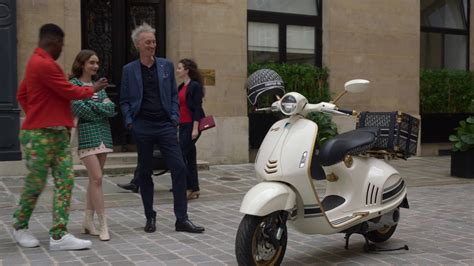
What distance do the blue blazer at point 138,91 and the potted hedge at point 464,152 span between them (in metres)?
6.38

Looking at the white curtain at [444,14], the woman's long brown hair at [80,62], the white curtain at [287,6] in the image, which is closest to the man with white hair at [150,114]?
the woman's long brown hair at [80,62]

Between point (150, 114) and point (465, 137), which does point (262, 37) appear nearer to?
point (465, 137)

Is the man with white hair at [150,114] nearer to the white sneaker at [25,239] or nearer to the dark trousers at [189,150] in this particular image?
the white sneaker at [25,239]

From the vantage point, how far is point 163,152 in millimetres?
5934

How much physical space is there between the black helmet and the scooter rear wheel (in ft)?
5.23

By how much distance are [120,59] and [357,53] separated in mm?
5121

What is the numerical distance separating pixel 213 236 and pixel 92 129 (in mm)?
1545

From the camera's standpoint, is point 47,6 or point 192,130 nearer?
point 192,130

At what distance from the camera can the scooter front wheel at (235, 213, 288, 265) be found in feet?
14.2

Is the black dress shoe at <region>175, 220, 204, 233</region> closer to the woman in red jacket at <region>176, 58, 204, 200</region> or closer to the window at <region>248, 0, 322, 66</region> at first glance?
the woman in red jacket at <region>176, 58, 204, 200</region>

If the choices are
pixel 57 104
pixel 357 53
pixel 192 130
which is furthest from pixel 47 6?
pixel 357 53

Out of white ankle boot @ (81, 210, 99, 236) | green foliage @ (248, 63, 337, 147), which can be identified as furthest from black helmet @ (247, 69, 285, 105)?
green foliage @ (248, 63, 337, 147)

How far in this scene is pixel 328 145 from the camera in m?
4.93

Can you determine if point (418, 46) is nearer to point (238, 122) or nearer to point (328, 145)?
point (238, 122)
